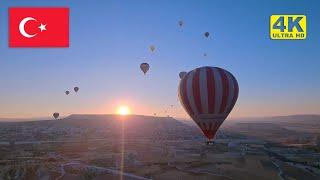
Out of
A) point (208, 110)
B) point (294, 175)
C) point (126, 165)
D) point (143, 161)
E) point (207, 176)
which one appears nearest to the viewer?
point (208, 110)

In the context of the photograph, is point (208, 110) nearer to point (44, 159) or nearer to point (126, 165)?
point (126, 165)

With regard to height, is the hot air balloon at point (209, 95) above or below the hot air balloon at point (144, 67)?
below

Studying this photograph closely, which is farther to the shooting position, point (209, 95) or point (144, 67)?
point (144, 67)

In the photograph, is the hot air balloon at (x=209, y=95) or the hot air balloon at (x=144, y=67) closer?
the hot air balloon at (x=209, y=95)

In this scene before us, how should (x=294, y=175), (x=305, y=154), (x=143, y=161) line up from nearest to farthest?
(x=294, y=175) < (x=143, y=161) < (x=305, y=154)

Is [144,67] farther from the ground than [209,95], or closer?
farther from the ground

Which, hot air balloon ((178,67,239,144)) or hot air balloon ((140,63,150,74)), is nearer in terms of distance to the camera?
hot air balloon ((178,67,239,144))

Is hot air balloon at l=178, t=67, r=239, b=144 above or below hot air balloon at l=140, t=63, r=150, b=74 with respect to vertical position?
below

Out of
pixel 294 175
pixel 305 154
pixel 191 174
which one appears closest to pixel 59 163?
pixel 191 174
